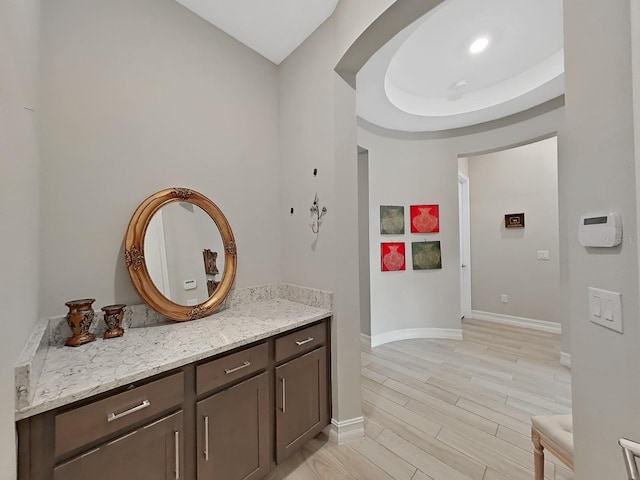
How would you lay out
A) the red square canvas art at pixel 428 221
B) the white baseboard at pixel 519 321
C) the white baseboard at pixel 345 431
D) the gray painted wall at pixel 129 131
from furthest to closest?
the white baseboard at pixel 519 321 < the red square canvas art at pixel 428 221 < the white baseboard at pixel 345 431 < the gray painted wall at pixel 129 131

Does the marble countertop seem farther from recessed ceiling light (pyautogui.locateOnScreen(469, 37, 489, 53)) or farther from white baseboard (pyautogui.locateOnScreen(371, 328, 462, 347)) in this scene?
recessed ceiling light (pyautogui.locateOnScreen(469, 37, 489, 53))

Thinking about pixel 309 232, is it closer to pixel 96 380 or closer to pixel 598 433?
pixel 96 380

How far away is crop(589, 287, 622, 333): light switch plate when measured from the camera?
732 millimetres

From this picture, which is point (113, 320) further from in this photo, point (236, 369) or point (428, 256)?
point (428, 256)

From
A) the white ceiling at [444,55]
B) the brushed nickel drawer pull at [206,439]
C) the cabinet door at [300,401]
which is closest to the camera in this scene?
the brushed nickel drawer pull at [206,439]

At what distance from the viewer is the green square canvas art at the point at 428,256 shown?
11.9 ft

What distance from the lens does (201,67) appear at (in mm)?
1857

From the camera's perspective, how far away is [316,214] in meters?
1.94

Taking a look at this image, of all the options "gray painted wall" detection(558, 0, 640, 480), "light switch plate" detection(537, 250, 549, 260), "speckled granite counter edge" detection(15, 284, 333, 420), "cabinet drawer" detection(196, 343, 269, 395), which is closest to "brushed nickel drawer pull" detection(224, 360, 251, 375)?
"cabinet drawer" detection(196, 343, 269, 395)

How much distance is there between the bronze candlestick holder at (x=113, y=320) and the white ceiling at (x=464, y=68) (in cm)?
257

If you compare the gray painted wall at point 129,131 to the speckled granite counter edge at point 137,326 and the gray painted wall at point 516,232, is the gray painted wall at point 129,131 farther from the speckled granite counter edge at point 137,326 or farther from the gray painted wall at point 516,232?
the gray painted wall at point 516,232

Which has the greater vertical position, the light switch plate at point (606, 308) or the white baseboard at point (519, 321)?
the light switch plate at point (606, 308)

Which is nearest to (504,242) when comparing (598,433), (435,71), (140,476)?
(435,71)

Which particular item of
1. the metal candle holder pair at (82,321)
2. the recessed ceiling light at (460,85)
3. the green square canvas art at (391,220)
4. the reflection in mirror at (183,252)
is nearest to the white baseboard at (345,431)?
the reflection in mirror at (183,252)
